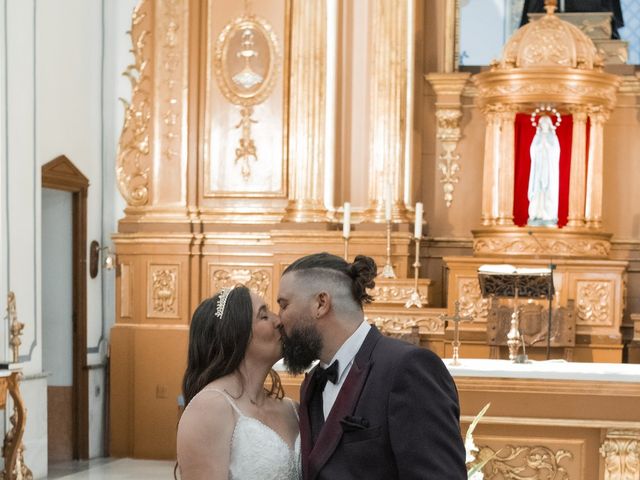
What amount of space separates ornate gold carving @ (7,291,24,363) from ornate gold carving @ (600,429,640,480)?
563 centimetres

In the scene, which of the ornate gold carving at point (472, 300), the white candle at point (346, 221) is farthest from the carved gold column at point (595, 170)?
the white candle at point (346, 221)

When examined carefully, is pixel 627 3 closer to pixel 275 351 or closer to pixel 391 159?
pixel 391 159

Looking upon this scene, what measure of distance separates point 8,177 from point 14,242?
58 centimetres

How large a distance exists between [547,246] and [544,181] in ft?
2.48

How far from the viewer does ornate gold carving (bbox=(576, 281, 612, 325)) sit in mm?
10883

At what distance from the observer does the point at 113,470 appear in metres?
11.6

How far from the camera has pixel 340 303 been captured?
130 inches

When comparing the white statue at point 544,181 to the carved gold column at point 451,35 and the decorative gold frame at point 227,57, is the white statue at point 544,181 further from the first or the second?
the decorative gold frame at point 227,57


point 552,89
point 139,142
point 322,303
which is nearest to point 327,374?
point 322,303

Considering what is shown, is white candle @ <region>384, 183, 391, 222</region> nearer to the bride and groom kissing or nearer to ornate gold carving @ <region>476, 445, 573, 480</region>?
ornate gold carving @ <region>476, 445, 573, 480</region>

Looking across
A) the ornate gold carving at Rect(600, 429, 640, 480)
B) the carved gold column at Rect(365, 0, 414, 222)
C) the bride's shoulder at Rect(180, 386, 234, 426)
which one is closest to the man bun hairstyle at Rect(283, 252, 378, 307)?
the bride's shoulder at Rect(180, 386, 234, 426)

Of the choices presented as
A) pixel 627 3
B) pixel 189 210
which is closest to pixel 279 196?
pixel 189 210

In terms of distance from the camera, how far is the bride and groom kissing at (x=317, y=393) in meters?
3.10

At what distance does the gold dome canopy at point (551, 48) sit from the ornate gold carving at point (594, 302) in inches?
83.7
